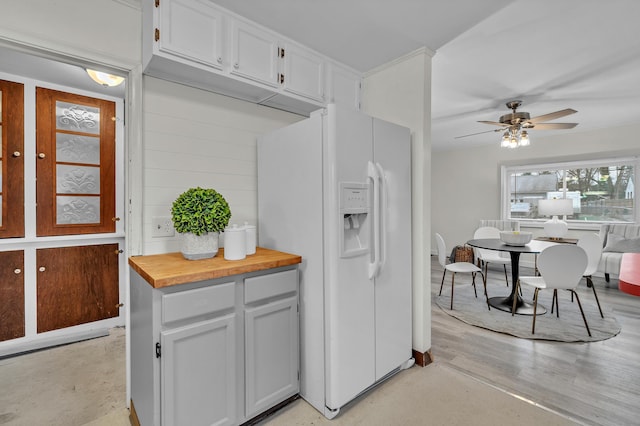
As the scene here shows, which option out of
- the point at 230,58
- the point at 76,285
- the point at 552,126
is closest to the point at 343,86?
the point at 230,58

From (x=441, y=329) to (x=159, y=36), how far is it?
3.31m

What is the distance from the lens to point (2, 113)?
2553 millimetres

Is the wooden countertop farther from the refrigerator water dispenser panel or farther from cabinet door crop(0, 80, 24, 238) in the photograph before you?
cabinet door crop(0, 80, 24, 238)

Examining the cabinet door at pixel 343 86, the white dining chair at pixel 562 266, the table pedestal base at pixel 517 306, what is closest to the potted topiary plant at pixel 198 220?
the cabinet door at pixel 343 86

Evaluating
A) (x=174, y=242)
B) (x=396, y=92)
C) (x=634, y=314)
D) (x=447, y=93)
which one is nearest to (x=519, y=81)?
(x=447, y=93)

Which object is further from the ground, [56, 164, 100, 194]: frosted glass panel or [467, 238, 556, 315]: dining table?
[56, 164, 100, 194]: frosted glass panel

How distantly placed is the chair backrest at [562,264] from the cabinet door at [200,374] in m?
3.02

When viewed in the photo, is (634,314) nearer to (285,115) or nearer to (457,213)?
(457,213)

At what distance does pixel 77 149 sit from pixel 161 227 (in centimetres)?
176

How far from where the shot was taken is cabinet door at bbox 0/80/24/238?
256 centimetres

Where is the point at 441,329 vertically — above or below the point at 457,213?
below

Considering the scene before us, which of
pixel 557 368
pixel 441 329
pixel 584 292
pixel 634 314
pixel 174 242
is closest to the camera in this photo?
pixel 174 242

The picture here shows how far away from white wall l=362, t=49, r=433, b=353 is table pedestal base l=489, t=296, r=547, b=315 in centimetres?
175

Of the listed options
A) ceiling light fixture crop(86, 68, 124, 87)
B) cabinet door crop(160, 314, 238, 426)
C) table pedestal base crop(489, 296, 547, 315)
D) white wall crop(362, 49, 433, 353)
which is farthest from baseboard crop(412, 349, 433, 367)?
ceiling light fixture crop(86, 68, 124, 87)
